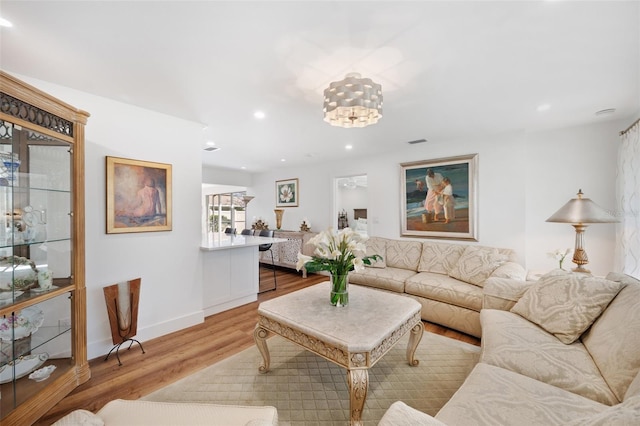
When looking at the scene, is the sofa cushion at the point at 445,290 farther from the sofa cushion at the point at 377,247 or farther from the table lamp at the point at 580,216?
the table lamp at the point at 580,216

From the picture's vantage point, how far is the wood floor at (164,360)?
1.81 metres

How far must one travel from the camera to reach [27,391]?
1612 millimetres

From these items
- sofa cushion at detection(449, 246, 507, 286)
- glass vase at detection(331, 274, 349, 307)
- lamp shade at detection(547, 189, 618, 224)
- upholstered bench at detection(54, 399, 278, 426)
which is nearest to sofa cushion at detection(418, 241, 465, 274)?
sofa cushion at detection(449, 246, 507, 286)

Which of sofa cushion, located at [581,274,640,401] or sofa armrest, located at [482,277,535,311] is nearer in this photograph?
sofa cushion, located at [581,274,640,401]

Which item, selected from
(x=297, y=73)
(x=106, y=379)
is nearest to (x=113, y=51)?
(x=297, y=73)

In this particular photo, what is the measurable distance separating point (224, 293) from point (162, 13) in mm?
3090

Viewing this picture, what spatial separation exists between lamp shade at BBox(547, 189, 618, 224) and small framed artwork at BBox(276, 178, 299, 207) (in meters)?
4.56

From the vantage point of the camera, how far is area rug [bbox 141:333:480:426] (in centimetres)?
170

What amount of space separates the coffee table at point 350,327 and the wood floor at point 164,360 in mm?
688

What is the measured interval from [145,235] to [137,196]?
42 cm

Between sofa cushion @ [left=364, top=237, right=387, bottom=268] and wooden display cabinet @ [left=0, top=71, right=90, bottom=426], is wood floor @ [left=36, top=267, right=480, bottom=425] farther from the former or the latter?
sofa cushion @ [left=364, top=237, right=387, bottom=268]

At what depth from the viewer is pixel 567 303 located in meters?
1.72

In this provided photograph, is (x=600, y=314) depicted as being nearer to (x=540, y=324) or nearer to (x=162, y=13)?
(x=540, y=324)

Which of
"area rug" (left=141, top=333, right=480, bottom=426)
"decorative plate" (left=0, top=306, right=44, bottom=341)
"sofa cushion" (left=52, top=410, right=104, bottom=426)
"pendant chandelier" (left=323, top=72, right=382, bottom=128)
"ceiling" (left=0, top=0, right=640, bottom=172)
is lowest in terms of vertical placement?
"area rug" (left=141, top=333, right=480, bottom=426)
